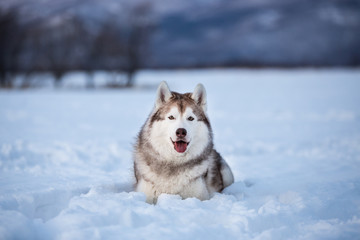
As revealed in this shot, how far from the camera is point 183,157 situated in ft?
12.8

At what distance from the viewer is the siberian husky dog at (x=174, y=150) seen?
3.80m

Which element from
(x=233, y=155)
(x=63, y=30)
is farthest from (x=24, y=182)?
(x=63, y=30)

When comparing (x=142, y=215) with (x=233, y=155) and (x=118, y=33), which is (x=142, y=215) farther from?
(x=118, y=33)

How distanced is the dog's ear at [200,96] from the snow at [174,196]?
124 centimetres

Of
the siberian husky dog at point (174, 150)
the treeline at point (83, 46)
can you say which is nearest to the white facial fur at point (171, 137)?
the siberian husky dog at point (174, 150)

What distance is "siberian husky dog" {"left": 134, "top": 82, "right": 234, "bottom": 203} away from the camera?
149 inches

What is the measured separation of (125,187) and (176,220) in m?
1.71

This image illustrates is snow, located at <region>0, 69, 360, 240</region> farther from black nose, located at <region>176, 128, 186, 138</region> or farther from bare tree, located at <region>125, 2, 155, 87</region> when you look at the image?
bare tree, located at <region>125, 2, 155, 87</region>

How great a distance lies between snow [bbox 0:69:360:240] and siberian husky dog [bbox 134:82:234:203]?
0.21 metres

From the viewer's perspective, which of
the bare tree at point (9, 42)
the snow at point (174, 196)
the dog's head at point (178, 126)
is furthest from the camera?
the bare tree at point (9, 42)

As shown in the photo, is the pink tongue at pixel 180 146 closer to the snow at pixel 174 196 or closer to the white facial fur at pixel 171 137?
the white facial fur at pixel 171 137

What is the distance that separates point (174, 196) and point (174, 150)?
21.6 inches

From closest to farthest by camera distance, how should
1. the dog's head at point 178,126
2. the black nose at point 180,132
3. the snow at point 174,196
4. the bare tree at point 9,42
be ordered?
the snow at point 174,196
the black nose at point 180,132
the dog's head at point 178,126
the bare tree at point 9,42

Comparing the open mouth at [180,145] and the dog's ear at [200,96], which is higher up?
the dog's ear at [200,96]
